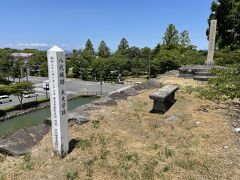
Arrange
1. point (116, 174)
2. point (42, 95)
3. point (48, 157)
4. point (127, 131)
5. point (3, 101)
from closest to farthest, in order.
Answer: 1. point (116, 174)
2. point (48, 157)
3. point (127, 131)
4. point (3, 101)
5. point (42, 95)

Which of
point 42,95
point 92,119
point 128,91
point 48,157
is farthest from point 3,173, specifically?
point 42,95

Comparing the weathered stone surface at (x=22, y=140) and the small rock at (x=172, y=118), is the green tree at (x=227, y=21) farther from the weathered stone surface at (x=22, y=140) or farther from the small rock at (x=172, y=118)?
the weathered stone surface at (x=22, y=140)

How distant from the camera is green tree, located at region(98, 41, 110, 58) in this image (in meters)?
53.9

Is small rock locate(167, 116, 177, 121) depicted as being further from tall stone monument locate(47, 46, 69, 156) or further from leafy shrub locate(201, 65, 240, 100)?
tall stone monument locate(47, 46, 69, 156)

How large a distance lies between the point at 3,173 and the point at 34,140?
97 cm

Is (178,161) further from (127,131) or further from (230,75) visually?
(230,75)

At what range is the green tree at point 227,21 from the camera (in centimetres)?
1995

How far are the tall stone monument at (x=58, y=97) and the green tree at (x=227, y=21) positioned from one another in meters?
19.3

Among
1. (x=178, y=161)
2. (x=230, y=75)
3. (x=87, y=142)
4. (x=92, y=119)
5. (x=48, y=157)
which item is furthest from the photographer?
(x=230, y=75)

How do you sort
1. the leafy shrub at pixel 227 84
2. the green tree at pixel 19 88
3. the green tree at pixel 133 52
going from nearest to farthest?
1. the leafy shrub at pixel 227 84
2. the green tree at pixel 19 88
3. the green tree at pixel 133 52

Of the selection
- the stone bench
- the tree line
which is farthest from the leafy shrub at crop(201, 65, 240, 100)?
the tree line

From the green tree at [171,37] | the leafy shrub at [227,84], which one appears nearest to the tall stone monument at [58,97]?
the leafy shrub at [227,84]

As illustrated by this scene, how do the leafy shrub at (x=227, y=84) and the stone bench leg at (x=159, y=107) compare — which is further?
the stone bench leg at (x=159, y=107)

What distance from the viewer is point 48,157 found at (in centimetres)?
396
